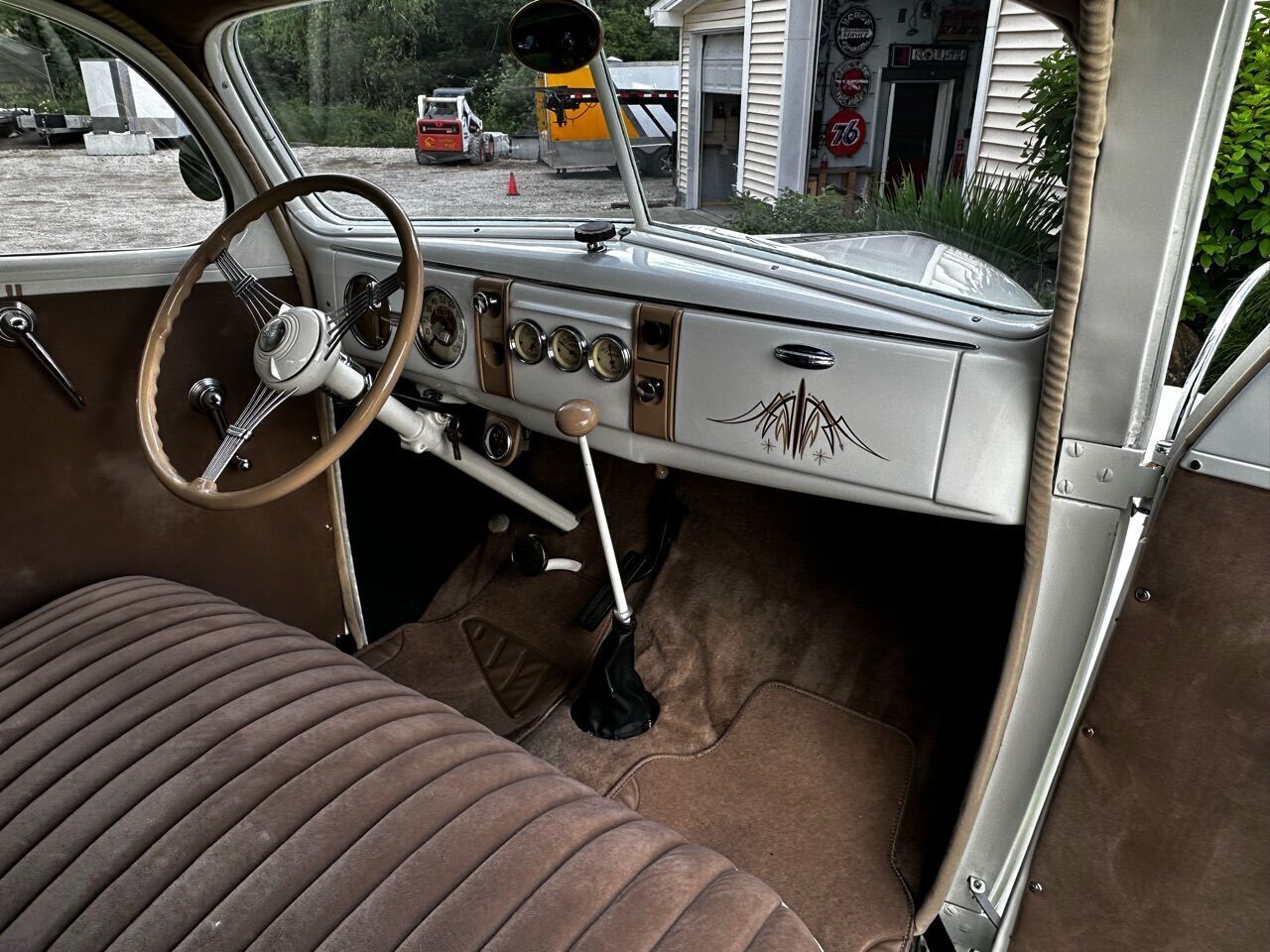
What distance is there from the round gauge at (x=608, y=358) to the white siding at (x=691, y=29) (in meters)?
0.38

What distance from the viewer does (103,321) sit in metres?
2.07

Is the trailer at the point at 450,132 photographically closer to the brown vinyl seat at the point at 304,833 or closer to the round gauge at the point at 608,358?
the round gauge at the point at 608,358

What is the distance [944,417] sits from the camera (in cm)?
145

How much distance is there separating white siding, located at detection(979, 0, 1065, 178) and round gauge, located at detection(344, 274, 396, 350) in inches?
58.3

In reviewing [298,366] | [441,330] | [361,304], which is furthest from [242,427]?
[441,330]

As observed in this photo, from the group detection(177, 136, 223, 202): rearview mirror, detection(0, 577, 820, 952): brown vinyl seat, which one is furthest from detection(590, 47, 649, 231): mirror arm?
detection(0, 577, 820, 952): brown vinyl seat

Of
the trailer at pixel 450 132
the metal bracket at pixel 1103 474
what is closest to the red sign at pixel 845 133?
the metal bracket at pixel 1103 474

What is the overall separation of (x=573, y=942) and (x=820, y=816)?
3.39ft

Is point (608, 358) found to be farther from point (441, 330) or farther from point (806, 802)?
point (806, 802)

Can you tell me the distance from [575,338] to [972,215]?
86cm

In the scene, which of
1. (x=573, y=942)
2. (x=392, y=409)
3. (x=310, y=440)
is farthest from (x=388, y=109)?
(x=573, y=942)

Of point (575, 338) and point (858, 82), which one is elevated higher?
point (858, 82)

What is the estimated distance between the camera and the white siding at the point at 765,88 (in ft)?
4.85

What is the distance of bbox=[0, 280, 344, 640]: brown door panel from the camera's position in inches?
78.8
